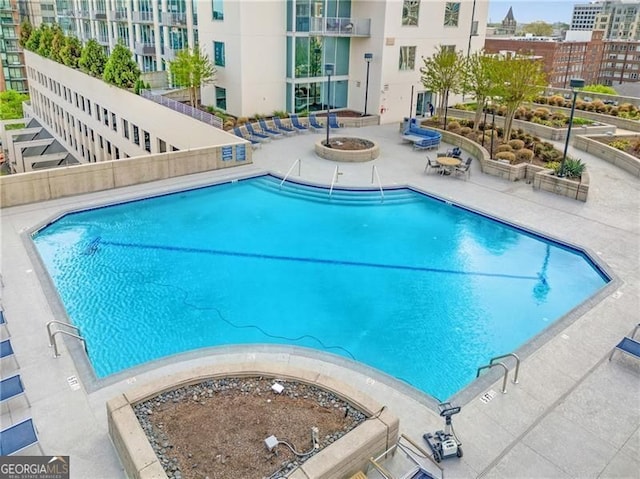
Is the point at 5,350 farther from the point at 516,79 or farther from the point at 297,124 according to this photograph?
the point at 516,79

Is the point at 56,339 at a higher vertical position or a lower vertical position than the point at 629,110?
lower

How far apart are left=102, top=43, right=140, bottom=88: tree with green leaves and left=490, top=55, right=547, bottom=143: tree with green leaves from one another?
62.1 feet

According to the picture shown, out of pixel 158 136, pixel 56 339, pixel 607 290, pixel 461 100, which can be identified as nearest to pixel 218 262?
pixel 56 339

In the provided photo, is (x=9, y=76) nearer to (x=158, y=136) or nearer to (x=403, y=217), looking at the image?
(x=158, y=136)

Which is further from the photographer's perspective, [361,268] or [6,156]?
[6,156]

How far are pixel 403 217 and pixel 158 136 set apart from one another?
1562cm

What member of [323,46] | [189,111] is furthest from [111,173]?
[323,46]

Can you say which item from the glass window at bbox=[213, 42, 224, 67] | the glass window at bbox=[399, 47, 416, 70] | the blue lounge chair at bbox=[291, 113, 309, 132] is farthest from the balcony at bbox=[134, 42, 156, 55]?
the glass window at bbox=[399, 47, 416, 70]

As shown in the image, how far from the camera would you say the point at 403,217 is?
56.1ft

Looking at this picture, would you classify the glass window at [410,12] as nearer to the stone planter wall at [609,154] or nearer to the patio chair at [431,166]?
the stone planter wall at [609,154]

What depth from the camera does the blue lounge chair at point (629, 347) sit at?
30.2 ft

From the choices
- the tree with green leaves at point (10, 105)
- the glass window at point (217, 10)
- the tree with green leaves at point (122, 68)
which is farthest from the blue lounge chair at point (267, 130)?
the tree with green leaves at point (10, 105)

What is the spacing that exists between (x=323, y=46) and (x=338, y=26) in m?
1.38

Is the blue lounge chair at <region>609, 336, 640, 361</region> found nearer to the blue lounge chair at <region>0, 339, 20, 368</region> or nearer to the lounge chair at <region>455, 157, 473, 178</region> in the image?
the blue lounge chair at <region>0, 339, 20, 368</region>
